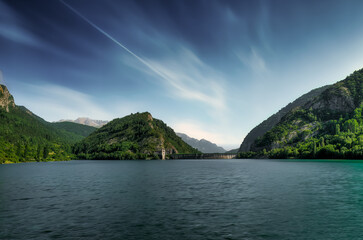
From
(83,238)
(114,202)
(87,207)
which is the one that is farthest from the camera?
(114,202)

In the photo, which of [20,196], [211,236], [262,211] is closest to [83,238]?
[211,236]

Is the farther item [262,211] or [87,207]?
[87,207]

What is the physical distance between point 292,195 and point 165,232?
36527 millimetres

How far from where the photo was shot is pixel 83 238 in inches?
1050

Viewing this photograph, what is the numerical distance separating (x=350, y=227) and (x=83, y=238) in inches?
1213

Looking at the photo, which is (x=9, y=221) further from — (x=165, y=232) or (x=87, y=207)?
(x=165, y=232)

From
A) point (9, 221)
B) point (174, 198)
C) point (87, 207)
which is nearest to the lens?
point (9, 221)

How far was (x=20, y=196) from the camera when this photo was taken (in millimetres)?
54656

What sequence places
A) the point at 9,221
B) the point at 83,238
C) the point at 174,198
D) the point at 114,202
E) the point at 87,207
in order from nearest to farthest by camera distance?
1. the point at 83,238
2. the point at 9,221
3. the point at 87,207
4. the point at 114,202
5. the point at 174,198

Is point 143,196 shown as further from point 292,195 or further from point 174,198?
point 292,195

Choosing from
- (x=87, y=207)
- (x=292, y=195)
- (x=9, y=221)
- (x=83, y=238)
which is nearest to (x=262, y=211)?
(x=292, y=195)

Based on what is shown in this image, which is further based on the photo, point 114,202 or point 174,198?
point 174,198

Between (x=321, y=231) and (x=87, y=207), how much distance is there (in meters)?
35.3

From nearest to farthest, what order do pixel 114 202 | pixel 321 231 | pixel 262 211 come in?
1. pixel 321 231
2. pixel 262 211
3. pixel 114 202
